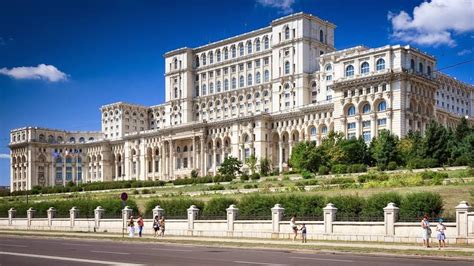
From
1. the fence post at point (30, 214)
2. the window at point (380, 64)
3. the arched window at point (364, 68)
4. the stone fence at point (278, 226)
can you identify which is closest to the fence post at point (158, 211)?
the stone fence at point (278, 226)

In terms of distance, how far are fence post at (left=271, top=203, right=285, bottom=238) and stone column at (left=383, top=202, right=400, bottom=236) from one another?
7.98m

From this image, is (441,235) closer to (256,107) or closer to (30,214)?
(30,214)

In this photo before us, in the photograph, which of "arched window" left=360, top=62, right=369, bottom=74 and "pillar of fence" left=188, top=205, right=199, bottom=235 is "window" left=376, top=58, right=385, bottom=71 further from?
"pillar of fence" left=188, top=205, right=199, bottom=235

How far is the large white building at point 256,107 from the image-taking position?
98.7m

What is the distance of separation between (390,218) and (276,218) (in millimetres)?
8492

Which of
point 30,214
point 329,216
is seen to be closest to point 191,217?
point 329,216

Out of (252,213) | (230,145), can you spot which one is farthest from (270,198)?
(230,145)

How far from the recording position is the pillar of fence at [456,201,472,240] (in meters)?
31.7

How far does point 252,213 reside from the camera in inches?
1736

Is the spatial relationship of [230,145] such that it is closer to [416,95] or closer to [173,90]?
[173,90]

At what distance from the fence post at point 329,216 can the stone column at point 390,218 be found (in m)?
3.78

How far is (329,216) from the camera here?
37719mm

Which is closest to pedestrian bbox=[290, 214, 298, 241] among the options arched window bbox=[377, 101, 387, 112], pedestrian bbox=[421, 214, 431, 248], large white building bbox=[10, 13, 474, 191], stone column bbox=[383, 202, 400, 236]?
stone column bbox=[383, 202, 400, 236]

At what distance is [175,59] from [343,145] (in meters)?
80.6
